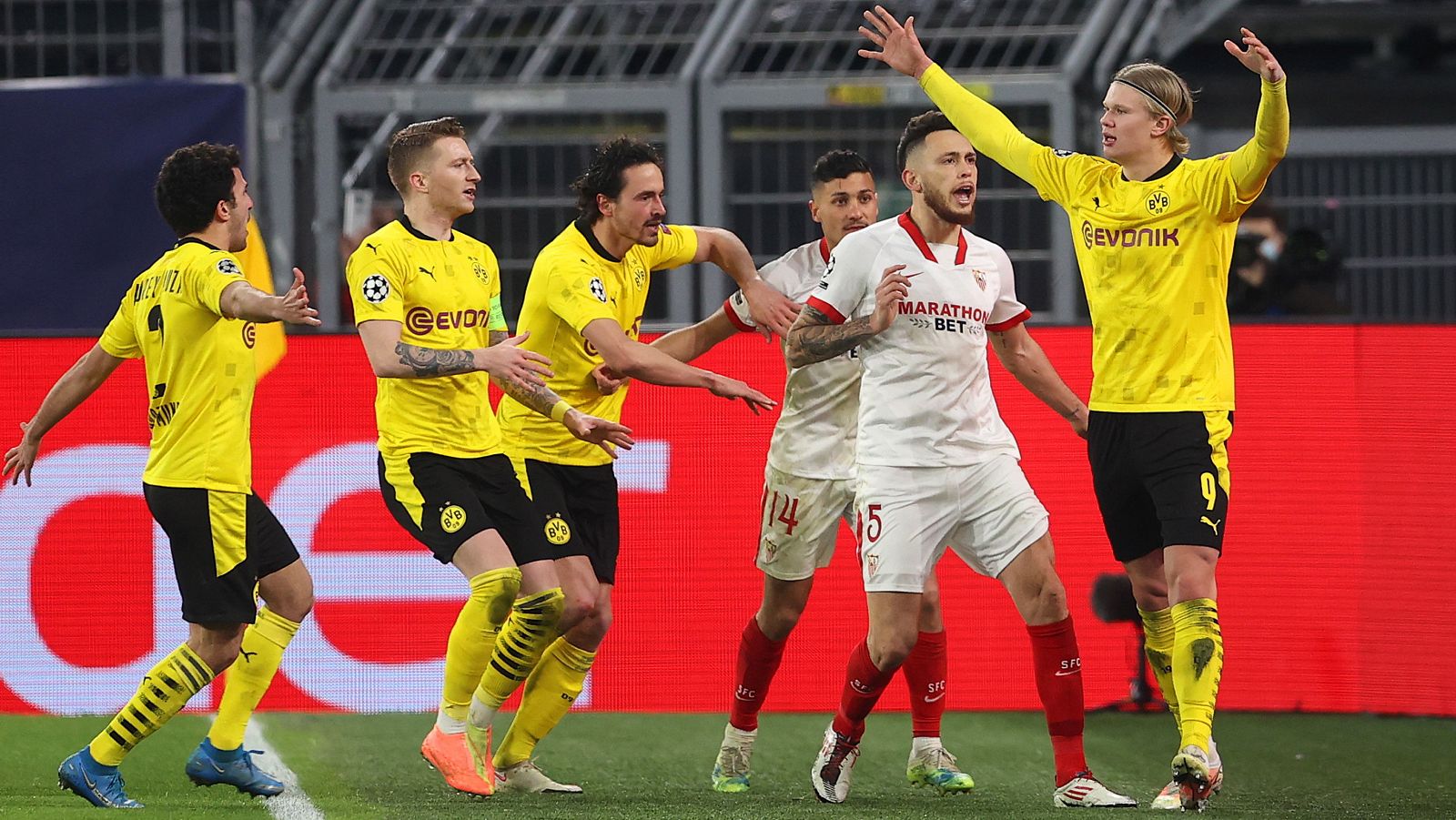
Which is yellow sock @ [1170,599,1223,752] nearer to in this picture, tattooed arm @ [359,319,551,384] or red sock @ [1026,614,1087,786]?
red sock @ [1026,614,1087,786]

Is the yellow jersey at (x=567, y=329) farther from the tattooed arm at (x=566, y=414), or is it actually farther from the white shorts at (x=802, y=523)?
the white shorts at (x=802, y=523)

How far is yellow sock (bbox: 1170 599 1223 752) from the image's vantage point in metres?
5.70

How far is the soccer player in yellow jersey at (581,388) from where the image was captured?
22.0ft

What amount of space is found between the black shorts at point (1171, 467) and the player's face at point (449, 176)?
88.4 inches

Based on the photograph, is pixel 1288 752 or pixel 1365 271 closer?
pixel 1288 752

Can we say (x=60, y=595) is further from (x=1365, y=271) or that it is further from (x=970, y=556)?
(x=1365, y=271)

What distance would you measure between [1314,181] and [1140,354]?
20.6 ft

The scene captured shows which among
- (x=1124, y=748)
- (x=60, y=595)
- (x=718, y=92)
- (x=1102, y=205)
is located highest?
(x=718, y=92)

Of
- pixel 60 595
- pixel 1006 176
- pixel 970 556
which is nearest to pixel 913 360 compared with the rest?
pixel 970 556

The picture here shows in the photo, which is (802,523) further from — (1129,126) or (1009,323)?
(1129,126)

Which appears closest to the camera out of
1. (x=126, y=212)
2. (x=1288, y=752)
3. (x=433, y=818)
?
(x=433, y=818)

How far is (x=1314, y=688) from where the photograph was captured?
8.59 meters

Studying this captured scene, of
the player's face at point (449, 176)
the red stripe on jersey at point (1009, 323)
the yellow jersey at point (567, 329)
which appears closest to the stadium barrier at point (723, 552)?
the yellow jersey at point (567, 329)

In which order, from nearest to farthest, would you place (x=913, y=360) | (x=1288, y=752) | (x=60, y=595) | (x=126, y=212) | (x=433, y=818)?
(x=433, y=818)
(x=913, y=360)
(x=1288, y=752)
(x=60, y=595)
(x=126, y=212)
